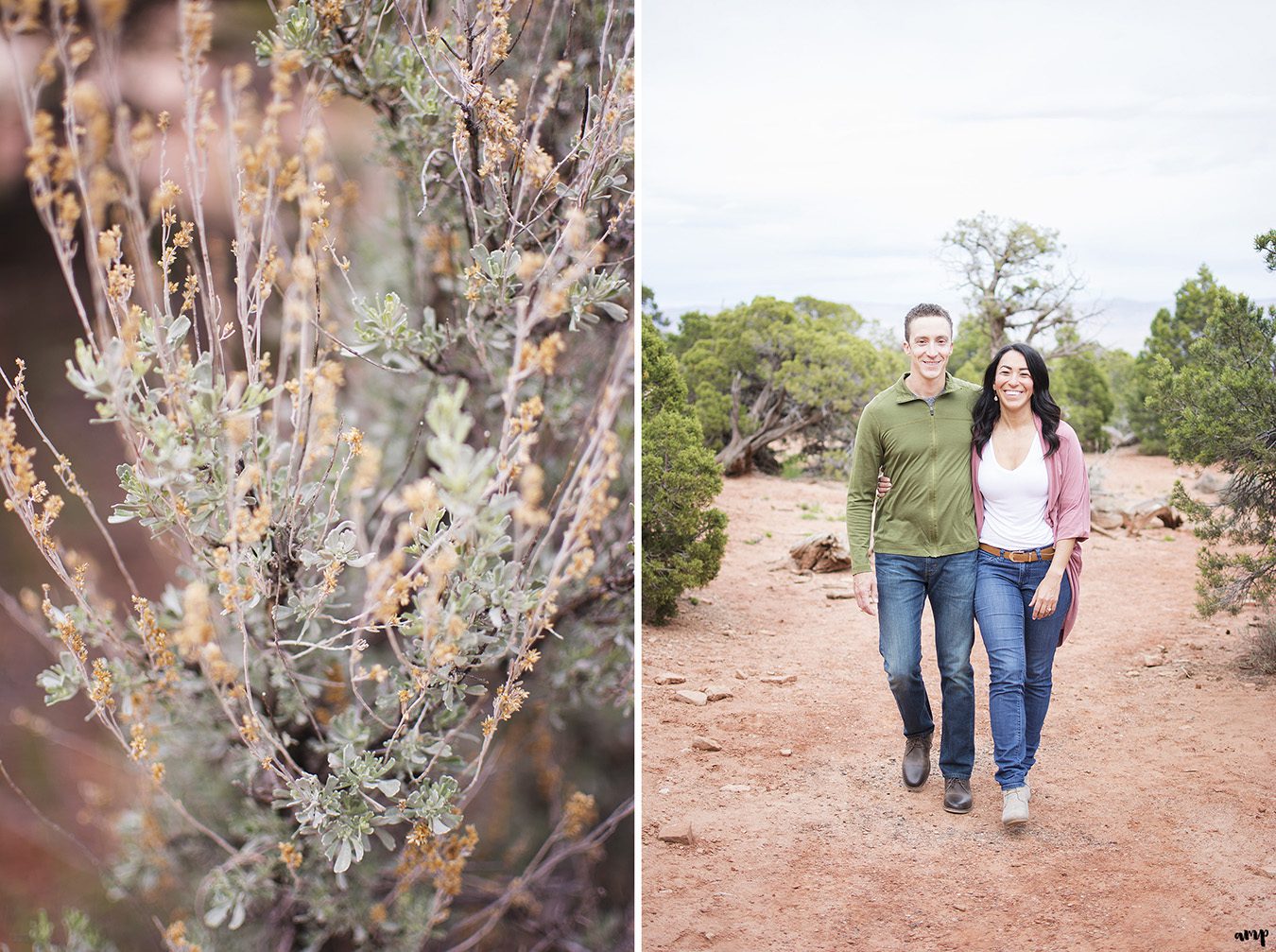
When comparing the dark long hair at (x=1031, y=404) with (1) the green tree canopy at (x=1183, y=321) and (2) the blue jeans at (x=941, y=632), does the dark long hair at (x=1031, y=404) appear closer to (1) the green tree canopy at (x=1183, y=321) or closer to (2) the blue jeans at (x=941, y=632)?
(2) the blue jeans at (x=941, y=632)

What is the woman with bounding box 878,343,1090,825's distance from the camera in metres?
1.92

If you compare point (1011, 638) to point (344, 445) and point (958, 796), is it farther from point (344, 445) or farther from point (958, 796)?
point (344, 445)

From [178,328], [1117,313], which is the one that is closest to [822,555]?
[1117,313]

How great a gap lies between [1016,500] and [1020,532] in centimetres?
7

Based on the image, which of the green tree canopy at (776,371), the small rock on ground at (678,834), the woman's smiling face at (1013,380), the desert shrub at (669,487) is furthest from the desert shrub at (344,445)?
the green tree canopy at (776,371)

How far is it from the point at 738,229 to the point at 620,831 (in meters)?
1.87

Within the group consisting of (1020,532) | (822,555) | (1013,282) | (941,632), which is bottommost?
(822,555)

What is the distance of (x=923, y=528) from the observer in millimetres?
2018

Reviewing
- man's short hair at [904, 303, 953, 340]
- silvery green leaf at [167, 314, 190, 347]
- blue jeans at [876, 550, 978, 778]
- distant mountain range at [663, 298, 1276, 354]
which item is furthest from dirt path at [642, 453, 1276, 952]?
silvery green leaf at [167, 314, 190, 347]

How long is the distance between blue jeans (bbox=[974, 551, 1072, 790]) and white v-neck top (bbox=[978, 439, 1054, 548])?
0.05 meters

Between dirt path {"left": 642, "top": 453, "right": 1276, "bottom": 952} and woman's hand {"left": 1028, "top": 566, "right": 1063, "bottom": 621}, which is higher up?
woman's hand {"left": 1028, "top": 566, "right": 1063, "bottom": 621}

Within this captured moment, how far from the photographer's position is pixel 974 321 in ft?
13.4

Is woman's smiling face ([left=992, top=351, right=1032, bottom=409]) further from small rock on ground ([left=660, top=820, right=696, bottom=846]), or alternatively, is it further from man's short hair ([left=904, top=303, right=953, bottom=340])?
small rock on ground ([left=660, top=820, right=696, bottom=846])

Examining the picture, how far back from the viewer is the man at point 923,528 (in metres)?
1.98
